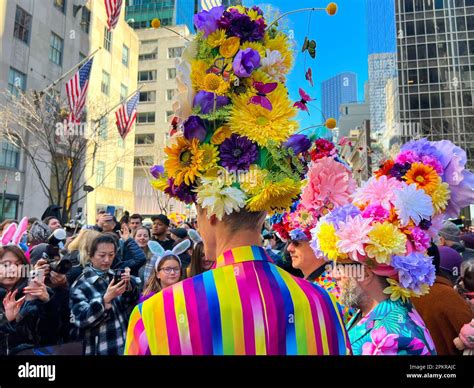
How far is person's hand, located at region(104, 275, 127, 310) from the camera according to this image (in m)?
3.34

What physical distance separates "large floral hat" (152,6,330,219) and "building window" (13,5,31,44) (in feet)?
73.4

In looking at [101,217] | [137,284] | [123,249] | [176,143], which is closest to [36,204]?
[101,217]

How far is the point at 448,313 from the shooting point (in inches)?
102

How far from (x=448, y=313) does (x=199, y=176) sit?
2.10 m

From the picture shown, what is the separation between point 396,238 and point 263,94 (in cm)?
114

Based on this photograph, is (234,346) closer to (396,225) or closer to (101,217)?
(396,225)

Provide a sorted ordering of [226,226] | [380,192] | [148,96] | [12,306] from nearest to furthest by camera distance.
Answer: [226,226] < [380,192] < [12,306] < [148,96]

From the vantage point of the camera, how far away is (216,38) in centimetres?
177

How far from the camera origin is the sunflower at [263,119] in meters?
1.55

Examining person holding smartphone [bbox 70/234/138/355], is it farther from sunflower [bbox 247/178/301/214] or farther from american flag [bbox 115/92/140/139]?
american flag [bbox 115/92/140/139]

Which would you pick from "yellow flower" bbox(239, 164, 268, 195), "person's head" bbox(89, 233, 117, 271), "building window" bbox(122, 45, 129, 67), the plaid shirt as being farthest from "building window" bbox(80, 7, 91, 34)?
"yellow flower" bbox(239, 164, 268, 195)

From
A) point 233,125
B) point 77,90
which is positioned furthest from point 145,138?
point 233,125

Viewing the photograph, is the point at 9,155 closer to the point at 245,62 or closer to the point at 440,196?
the point at 245,62

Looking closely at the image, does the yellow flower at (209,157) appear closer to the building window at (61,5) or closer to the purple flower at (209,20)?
the purple flower at (209,20)
